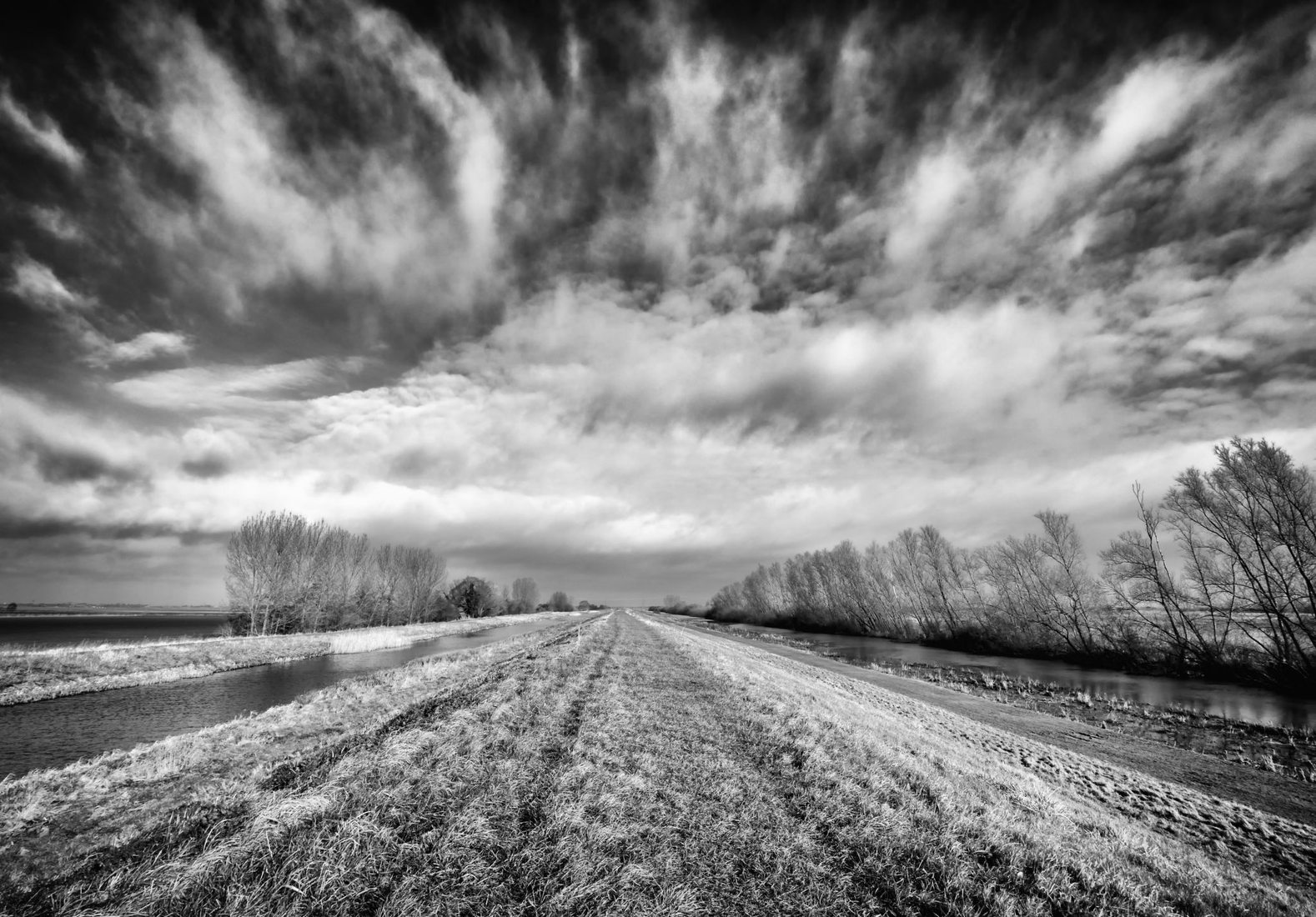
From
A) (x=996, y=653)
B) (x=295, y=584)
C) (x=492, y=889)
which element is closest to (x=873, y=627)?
(x=996, y=653)

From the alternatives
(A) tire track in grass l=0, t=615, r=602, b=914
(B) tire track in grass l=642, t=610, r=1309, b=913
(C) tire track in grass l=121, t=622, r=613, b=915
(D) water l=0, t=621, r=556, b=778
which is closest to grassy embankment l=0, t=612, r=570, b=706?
A: (D) water l=0, t=621, r=556, b=778

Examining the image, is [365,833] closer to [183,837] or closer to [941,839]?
[183,837]

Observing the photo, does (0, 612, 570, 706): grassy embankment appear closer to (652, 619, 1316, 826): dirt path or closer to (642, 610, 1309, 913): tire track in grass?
(642, 610, 1309, 913): tire track in grass

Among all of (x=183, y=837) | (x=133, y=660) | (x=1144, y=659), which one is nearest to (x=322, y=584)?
(x=133, y=660)

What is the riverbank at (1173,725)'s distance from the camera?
14547 millimetres

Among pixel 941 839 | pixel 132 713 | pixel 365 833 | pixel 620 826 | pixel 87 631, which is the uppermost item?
pixel 365 833

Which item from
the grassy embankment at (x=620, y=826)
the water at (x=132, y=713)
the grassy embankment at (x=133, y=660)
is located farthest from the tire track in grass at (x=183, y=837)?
the grassy embankment at (x=133, y=660)

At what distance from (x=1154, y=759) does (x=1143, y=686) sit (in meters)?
19.1

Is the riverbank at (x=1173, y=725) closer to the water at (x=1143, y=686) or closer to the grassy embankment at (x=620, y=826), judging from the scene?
the water at (x=1143, y=686)

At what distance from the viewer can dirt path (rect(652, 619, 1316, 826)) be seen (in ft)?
37.8

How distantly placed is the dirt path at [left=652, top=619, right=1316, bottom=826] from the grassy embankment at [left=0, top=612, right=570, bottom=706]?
3601 centimetres

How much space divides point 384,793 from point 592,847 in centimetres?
325

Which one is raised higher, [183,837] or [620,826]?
[620,826]

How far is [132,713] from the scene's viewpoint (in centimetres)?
1709
